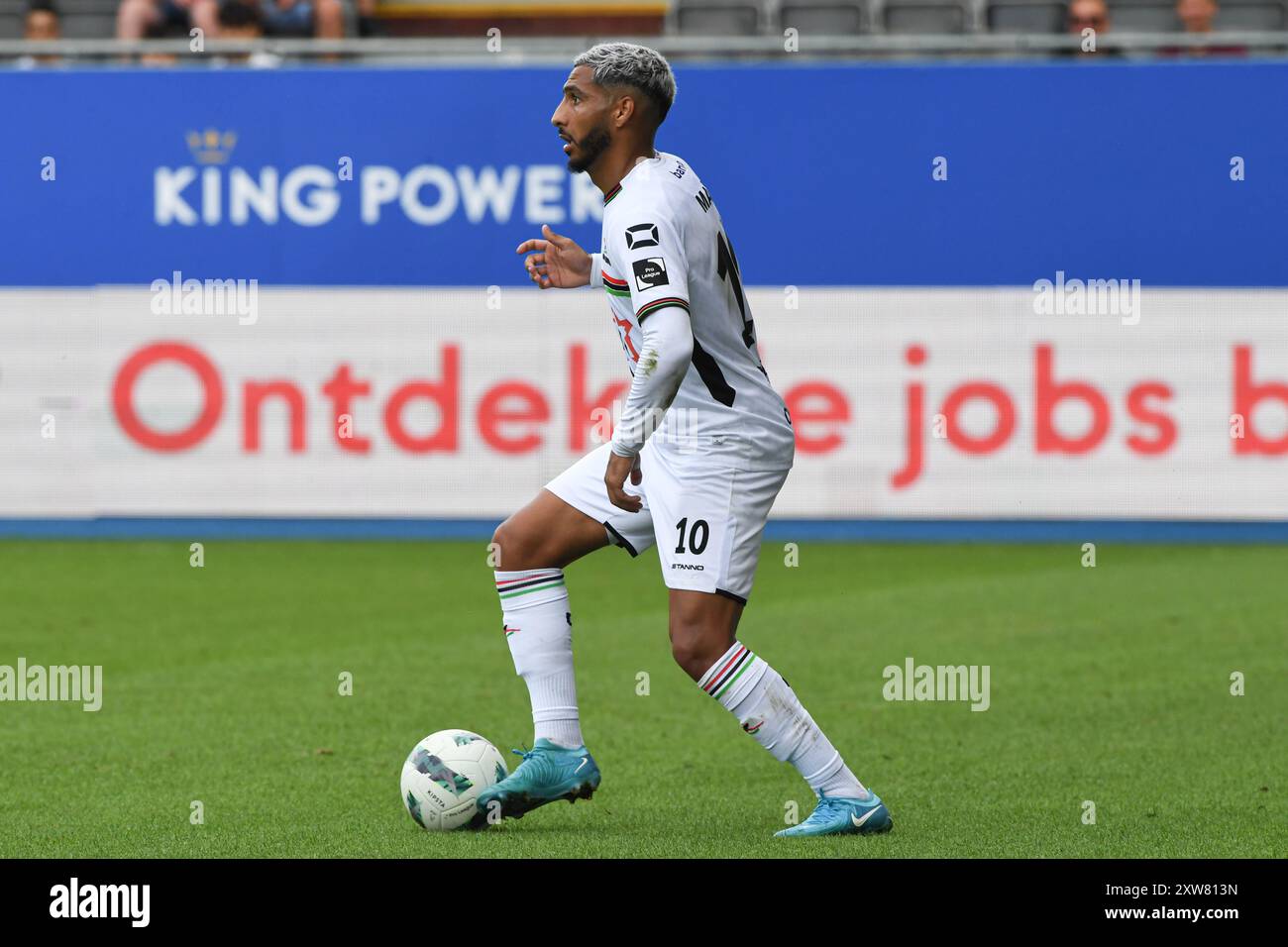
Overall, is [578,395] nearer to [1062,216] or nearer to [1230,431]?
[1062,216]

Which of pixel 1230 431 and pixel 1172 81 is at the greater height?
pixel 1172 81

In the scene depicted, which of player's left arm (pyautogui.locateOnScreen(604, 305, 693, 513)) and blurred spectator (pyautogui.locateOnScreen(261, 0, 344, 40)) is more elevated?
blurred spectator (pyautogui.locateOnScreen(261, 0, 344, 40))

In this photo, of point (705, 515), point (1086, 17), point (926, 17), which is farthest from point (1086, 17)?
point (705, 515)

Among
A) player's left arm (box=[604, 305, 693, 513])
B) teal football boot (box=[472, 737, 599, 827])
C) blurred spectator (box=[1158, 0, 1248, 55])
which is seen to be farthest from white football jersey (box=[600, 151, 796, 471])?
blurred spectator (box=[1158, 0, 1248, 55])

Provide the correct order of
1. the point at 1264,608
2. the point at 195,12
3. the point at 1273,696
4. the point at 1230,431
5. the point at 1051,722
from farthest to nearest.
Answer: the point at 195,12
the point at 1230,431
the point at 1264,608
the point at 1273,696
the point at 1051,722

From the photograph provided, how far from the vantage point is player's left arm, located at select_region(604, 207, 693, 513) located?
18.2 ft

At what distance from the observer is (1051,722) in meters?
8.30

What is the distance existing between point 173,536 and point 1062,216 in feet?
23.2

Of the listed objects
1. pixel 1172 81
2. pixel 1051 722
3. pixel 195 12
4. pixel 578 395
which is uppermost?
pixel 195 12

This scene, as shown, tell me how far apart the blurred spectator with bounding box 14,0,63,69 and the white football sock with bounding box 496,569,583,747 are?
1096cm

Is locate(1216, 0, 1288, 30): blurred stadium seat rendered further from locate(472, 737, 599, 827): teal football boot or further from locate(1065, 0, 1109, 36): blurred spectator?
locate(472, 737, 599, 827): teal football boot

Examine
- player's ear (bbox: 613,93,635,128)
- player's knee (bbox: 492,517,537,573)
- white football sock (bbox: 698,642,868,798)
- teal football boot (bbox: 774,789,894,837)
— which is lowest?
teal football boot (bbox: 774,789,894,837)

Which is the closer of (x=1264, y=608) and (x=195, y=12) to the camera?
(x=1264, y=608)

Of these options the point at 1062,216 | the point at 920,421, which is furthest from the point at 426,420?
the point at 1062,216
